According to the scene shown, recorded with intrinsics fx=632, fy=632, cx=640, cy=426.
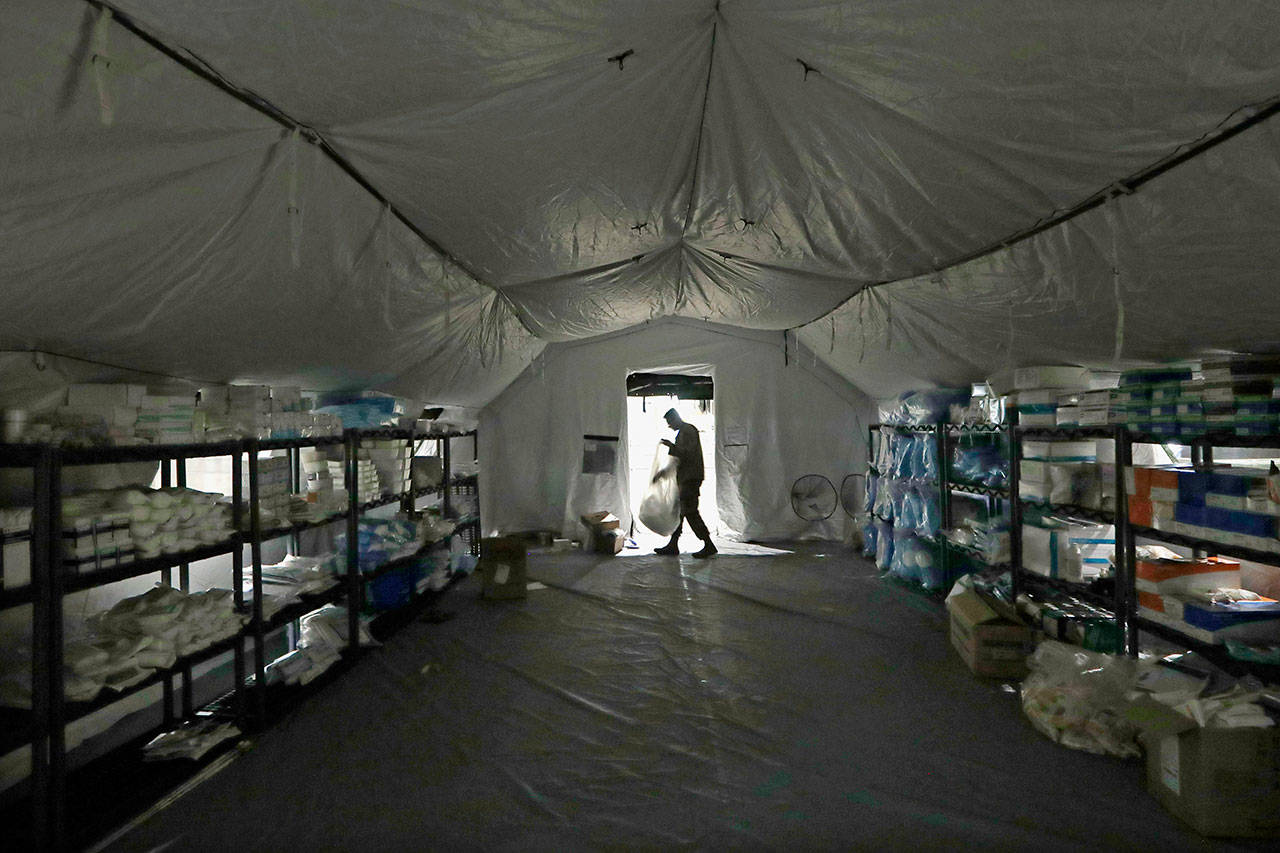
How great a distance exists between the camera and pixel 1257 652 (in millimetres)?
2402

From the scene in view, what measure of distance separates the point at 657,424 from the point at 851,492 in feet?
9.90

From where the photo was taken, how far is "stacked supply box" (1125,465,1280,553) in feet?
7.98

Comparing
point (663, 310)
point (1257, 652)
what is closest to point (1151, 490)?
point (1257, 652)

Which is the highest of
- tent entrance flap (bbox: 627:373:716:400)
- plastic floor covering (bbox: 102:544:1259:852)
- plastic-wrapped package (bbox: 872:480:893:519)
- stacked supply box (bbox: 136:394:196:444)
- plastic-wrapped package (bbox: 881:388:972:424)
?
tent entrance flap (bbox: 627:373:716:400)

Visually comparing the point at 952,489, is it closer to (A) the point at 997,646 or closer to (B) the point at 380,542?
(A) the point at 997,646

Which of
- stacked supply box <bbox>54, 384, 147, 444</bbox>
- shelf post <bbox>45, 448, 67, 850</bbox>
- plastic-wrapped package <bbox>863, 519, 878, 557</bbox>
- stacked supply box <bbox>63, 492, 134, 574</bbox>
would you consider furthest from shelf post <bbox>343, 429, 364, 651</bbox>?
plastic-wrapped package <bbox>863, 519, 878, 557</bbox>

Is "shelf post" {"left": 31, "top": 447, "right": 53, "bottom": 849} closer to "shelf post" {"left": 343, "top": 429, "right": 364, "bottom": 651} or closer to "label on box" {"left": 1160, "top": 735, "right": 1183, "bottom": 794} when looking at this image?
"shelf post" {"left": 343, "top": 429, "right": 364, "bottom": 651}

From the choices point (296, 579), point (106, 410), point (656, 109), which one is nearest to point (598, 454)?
point (296, 579)

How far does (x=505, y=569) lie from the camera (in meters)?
4.85

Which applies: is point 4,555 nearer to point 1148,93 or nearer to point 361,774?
point 361,774

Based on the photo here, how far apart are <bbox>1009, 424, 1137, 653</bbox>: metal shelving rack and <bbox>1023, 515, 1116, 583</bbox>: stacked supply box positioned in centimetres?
7

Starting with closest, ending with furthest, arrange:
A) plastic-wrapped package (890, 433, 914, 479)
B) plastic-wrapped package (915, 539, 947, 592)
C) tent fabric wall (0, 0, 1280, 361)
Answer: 1. tent fabric wall (0, 0, 1280, 361)
2. plastic-wrapped package (915, 539, 947, 592)
3. plastic-wrapped package (890, 433, 914, 479)

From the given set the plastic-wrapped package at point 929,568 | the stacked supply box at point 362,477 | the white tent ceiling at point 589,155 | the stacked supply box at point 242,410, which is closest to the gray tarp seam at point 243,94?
the white tent ceiling at point 589,155

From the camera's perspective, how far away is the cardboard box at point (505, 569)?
485 cm
